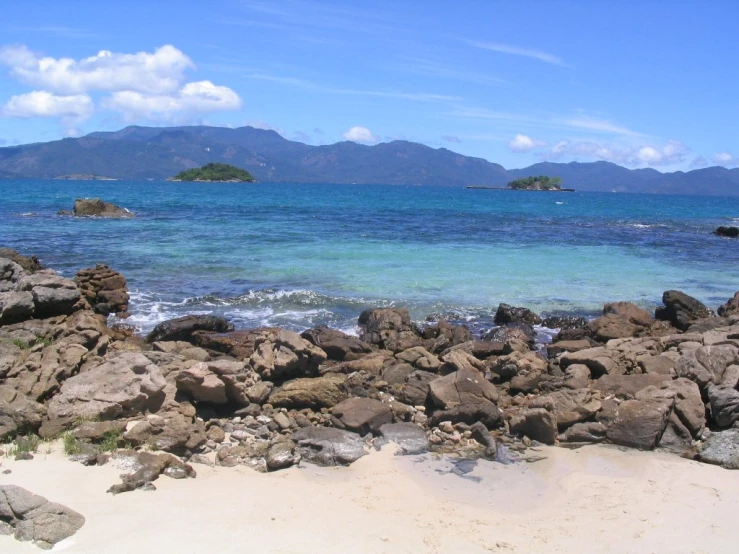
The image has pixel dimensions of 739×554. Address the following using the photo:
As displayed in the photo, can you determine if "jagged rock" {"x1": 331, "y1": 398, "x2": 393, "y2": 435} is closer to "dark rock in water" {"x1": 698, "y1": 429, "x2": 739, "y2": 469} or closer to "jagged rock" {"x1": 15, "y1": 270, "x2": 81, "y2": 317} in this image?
"dark rock in water" {"x1": 698, "y1": 429, "x2": 739, "y2": 469}

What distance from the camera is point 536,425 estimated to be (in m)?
8.57

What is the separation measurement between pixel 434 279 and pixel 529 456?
12.9m

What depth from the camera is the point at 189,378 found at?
8859 mm

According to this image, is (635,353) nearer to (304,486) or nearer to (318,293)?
(304,486)

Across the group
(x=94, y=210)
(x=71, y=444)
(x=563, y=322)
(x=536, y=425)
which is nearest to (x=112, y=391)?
(x=71, y=444)

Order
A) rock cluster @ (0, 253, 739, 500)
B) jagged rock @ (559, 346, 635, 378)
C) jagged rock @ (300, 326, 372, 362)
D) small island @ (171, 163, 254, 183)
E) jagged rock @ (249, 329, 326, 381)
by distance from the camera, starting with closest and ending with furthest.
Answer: rock cluster @ (0, 253, 739, 500) < jagged rock @ (249, 329, 326, 381) < jagged rock @ (559, 346, 635, 378) < jagged rock @ (300, 326, 372, 362) < small island @ (171, 163, 254, 183)

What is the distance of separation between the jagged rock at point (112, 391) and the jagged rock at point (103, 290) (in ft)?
24.8

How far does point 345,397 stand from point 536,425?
8.86 ft

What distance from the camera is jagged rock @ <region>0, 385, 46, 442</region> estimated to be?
24.8ft

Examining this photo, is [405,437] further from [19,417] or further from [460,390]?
[19,417]

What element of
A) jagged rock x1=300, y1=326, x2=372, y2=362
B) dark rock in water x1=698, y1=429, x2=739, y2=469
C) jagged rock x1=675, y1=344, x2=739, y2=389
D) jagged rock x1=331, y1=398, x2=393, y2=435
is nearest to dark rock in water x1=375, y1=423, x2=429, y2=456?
jagged rock x1=331, y1=398, x2=393, y2=435

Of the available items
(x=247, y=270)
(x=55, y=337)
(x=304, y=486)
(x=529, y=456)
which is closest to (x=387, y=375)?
(x=529, y=456)

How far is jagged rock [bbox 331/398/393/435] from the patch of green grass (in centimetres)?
311

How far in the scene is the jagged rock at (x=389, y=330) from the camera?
13.1 m
